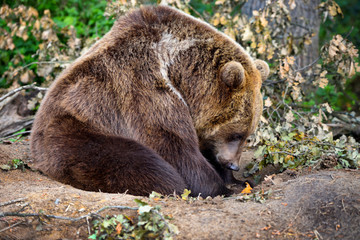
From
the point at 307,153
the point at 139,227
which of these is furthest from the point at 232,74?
the point at 139,227

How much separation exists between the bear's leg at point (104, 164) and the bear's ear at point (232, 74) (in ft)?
3.21

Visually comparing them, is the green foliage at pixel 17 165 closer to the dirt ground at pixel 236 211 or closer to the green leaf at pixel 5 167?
the green leaf at pixel 5 167

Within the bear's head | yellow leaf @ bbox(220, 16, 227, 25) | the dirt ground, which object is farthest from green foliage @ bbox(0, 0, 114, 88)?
the dirt ground

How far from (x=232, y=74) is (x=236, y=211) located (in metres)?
1.37

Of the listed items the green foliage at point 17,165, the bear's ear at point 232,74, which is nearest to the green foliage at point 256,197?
the bear's ear at point 232,74

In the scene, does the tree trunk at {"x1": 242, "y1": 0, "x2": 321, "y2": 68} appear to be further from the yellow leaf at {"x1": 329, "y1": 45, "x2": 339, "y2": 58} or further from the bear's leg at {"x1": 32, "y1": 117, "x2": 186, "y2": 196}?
the bear's leg at {"x1": 32, "y1": 117, "x2": 186, "y2": 196}

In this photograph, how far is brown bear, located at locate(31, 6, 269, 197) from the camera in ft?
11.2

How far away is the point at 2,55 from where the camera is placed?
7.18 m

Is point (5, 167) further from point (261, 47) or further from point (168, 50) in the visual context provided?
point (261, 47)

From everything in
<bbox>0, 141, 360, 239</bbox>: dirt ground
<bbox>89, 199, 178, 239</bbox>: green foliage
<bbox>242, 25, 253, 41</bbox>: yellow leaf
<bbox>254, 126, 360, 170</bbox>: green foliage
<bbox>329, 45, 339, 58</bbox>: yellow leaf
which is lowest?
<bbox>254, 126, 360, 170</bbox>: green foliage

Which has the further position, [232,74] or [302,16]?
[302,16]

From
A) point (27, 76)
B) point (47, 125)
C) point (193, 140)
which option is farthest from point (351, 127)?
point (27, 76)

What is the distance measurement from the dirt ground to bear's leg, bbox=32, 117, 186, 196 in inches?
9.2

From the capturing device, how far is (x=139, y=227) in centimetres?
248
